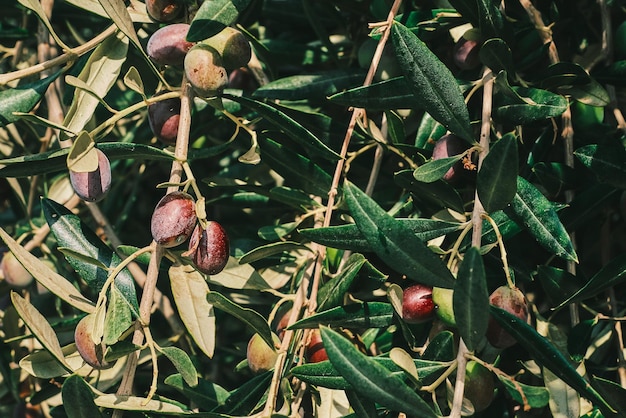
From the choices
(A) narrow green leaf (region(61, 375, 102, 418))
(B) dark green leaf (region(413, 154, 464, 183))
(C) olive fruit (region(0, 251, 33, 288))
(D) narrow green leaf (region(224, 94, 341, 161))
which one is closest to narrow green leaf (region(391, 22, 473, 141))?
(B) dark green leaf (region(413, 154, 464, 183))

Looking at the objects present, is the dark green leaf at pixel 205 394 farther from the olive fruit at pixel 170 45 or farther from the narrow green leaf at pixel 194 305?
the olive fruit at pixel 170 45

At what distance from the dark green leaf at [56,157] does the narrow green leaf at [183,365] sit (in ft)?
0.76

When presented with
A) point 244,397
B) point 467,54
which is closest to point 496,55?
point 467,54

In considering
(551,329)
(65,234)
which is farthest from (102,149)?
(551,329)

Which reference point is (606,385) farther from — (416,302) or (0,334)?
(0,334)

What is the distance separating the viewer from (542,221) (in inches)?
36.6

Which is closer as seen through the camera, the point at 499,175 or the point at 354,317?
the point at 499,175

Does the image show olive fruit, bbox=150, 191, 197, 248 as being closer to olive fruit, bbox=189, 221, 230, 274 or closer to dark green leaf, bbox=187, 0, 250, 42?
olive fruit, bbox=189, 221, 230, 274

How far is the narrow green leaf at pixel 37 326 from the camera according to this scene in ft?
2.88

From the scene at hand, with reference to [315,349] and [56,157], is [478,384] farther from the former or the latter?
[56,157]

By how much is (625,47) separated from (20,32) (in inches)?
38.0

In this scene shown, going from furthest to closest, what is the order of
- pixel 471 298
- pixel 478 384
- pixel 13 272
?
1. pixel 13 272
2. pixel 478 384
3. pixel 471 298

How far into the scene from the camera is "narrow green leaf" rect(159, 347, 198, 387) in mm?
908

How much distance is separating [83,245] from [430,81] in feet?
1.64
